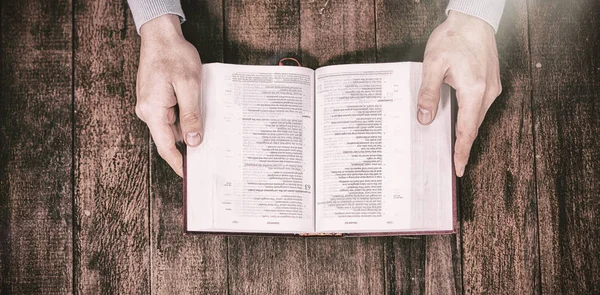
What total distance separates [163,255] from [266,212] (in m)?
0.28

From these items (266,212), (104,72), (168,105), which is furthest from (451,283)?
(104,72)

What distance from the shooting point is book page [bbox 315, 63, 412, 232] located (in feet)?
3.40

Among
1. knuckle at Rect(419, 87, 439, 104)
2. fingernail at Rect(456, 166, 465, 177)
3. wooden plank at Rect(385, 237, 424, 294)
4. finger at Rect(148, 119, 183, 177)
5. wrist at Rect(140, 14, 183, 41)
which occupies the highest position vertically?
wrist at Rect(140, 14, 183, 41)

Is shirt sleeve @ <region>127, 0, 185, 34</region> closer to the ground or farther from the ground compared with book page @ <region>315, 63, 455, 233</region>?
farther from the ground

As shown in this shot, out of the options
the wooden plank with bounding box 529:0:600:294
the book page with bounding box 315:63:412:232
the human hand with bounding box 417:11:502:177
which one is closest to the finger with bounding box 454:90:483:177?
the human hand with bounding box 417:11:502:177

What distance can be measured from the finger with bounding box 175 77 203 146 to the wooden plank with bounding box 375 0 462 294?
433 mm

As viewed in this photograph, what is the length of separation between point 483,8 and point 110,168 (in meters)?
0.89

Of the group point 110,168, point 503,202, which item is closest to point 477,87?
point 503,202

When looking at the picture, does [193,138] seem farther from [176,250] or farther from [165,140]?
[176,250]

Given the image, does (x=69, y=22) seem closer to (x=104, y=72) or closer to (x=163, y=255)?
(x=104, y=72)

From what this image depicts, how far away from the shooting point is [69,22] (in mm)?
1155

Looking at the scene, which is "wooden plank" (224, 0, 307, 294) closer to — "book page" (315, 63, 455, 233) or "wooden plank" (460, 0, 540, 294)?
"book page" (315, 63, 455, 233)

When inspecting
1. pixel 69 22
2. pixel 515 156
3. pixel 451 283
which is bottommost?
pixel 451 283

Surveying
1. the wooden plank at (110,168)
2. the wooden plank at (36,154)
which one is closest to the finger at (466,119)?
the wooden plank at (110,168)
